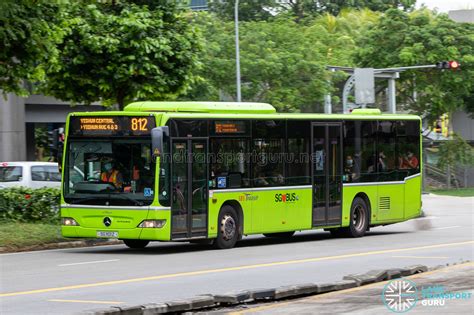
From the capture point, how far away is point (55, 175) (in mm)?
32781

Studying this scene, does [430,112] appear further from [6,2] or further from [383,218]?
[6,2]

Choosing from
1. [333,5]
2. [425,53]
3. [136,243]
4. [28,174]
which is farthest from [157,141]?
[333,5]

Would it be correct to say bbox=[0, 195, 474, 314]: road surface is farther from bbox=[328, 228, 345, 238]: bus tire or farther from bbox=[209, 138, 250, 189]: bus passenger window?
bbox=[209, 138, 250, 189]: bus passenger window

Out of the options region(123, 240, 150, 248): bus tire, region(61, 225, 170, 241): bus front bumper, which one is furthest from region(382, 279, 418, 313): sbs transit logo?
region(123, 240, 150, 248): bus tire

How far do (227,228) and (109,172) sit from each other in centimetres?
280

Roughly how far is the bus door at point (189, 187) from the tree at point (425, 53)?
3581 cm

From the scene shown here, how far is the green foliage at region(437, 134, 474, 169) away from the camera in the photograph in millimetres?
57688

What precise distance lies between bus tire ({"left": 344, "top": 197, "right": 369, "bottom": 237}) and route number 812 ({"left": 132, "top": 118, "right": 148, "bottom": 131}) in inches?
281

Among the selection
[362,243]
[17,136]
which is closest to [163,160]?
[362,243]

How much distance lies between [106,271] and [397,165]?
12040 millimetres

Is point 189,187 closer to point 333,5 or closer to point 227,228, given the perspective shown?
point 227,228

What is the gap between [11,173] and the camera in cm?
3186

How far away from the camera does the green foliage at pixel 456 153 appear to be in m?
57.7

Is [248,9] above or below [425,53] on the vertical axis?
above
